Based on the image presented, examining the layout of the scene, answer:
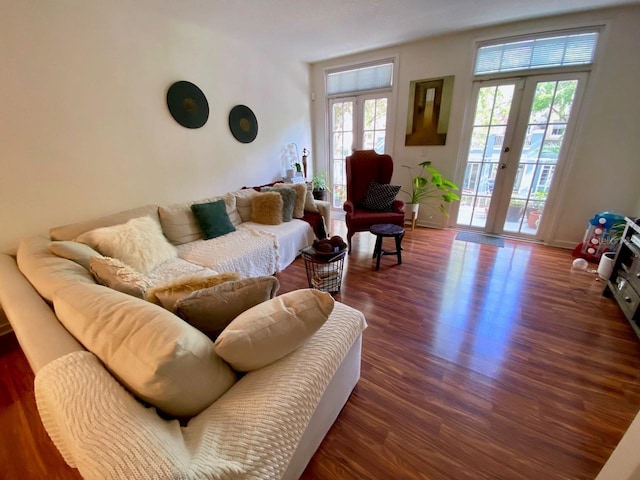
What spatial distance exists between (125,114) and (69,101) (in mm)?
384

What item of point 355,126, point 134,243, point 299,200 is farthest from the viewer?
point 355,126

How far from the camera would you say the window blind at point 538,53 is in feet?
9.03

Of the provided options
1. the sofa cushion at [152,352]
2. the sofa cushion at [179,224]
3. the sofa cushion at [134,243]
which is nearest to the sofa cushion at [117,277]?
the sofa cushion at [152,352]

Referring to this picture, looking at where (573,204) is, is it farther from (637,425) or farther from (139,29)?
Answer: (139,29)

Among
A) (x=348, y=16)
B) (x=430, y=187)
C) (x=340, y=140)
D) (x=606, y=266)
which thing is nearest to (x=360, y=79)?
(x=340, y=140)

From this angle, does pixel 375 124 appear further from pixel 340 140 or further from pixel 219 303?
pixel 219 303

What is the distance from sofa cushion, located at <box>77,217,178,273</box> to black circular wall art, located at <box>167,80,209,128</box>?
1324mm

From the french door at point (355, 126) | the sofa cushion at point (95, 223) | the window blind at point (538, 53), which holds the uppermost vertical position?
the window blind at point (538, 53)

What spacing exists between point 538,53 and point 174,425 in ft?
14.9

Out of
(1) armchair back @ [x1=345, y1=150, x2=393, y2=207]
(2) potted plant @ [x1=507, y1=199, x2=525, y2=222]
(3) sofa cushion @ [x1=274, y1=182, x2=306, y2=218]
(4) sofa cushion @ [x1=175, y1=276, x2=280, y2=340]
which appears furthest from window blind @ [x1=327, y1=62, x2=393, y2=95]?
(4) sofa cushion @ [x1=175, y1=276, x2=280, y2=340]

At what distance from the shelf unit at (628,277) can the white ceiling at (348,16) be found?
2317 mm

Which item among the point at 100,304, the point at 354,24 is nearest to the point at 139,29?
the point at 354,24

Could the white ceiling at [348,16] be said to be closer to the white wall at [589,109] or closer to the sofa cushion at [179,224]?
the white wall at [589,109]

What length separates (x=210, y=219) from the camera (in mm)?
2473
